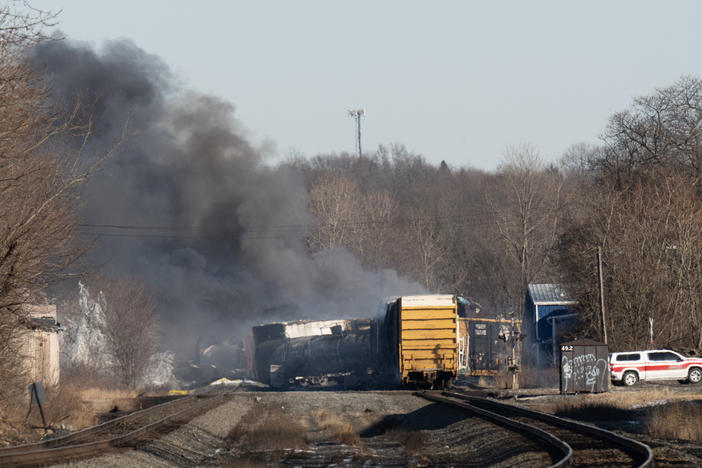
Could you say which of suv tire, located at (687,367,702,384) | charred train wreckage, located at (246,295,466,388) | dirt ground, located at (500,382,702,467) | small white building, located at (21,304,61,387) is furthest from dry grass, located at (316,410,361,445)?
suv tire, located at (687,367,702,384)

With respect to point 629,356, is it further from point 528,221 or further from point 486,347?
point 528,221

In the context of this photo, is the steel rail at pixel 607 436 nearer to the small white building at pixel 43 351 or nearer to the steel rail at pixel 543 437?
the steel rail at pixel 543 437

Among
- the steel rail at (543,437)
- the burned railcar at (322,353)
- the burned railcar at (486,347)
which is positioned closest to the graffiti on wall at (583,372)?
the steel rail at (543,437)

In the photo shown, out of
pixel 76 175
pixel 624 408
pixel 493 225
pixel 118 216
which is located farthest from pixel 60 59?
pixel 624 408

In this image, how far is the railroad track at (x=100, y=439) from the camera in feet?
47.5

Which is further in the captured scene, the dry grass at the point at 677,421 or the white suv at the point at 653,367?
the white suv at the point at 653,367

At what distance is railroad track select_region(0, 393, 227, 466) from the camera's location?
14.5 m

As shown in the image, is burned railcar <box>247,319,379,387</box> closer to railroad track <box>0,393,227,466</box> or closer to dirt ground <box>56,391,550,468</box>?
dirt ground <box>56,391,550,468</box>

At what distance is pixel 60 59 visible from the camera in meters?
69.0

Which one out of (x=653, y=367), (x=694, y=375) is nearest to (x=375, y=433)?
(x=653, y=367)

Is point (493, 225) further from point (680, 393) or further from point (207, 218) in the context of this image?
point (680, 393)

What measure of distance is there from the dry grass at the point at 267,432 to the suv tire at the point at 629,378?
1533 cm

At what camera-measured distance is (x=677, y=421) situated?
1948 cm

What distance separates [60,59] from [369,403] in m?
49.8
